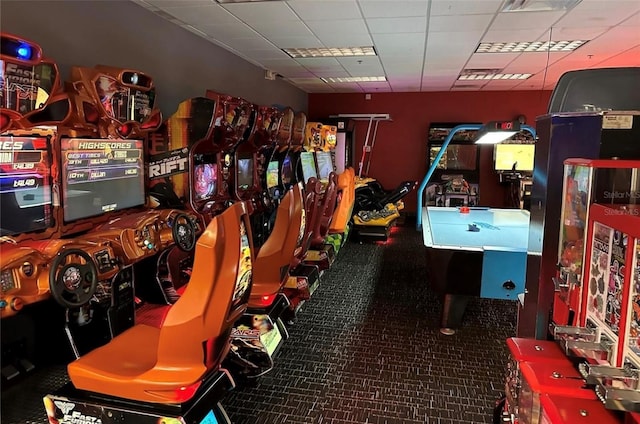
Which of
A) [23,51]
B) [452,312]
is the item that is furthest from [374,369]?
[23,51]

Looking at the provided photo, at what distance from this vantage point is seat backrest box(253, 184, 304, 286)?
3.20 metres

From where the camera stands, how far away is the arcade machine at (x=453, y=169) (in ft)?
29.1

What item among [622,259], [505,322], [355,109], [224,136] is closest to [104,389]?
[622,259]

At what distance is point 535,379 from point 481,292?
2264mm

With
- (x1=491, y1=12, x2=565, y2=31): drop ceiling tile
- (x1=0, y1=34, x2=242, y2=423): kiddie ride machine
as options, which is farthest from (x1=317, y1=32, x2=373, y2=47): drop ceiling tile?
(x1=0, y1=34, x2=242, y2=423): kiddie ride machine

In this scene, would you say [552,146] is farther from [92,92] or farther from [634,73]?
[92,92]

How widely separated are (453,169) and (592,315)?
26.1 feet

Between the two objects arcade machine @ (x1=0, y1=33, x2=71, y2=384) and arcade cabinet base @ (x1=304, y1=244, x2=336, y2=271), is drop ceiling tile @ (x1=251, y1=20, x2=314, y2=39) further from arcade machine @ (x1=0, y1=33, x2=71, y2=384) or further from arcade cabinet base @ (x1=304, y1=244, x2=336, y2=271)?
arcade machine @ (x1=0, y1=33, x2=71, y2=384)

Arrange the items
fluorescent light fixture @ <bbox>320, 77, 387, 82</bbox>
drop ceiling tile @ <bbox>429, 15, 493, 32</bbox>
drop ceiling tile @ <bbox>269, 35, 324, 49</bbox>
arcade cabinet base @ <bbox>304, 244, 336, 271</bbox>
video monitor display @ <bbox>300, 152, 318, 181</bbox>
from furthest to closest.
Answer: fluorescent light fixture @ <bbox>320, 77, 387, 82</bbox> < video monitor display @ <bbox>300, 152, 318, 181</bbox> < drop ceiling tile @ <bbox>269, 35, 324, 49</bbox> < arcade cabinet base @ <bbox>304, 244, 336, 271</bbox> < drop ceiling tile @ <bbox>429, 15, 493, 32</bbox>

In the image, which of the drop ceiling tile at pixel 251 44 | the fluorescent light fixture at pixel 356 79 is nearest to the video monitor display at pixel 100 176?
the drop ceiling tile at pixel 251 44

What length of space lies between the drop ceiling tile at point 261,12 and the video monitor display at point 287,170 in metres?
2.29

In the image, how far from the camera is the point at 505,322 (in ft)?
13.4

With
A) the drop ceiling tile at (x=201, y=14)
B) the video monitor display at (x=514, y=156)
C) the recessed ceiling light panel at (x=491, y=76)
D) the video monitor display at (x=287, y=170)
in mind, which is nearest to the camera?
the drop ceiling tile at (x=201, y=14)

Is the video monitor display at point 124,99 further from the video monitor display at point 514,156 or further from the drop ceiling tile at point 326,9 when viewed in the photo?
the video monitor display at point 514,156
